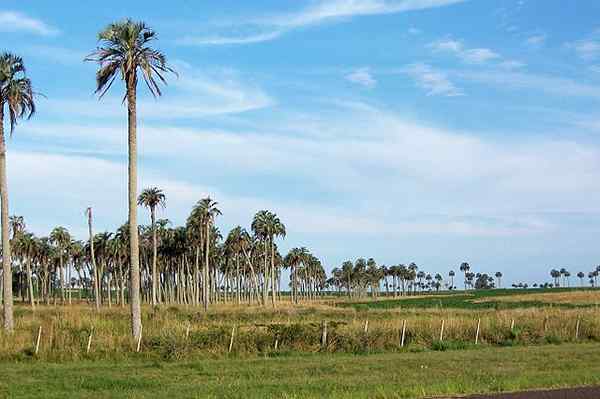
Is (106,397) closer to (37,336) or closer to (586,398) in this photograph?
(586,398)

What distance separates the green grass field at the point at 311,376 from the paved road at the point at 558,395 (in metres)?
1.10

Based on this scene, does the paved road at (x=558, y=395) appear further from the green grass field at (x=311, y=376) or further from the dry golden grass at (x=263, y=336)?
the dry golden grass at (x=263, y=336)

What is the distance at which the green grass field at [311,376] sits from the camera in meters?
18.7

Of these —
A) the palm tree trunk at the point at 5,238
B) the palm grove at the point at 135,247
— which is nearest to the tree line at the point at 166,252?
the palm grove at the point at 135,247

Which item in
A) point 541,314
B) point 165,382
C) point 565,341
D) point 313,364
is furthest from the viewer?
point 541,314

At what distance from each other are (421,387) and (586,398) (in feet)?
13.0

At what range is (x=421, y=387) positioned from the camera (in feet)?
59.6

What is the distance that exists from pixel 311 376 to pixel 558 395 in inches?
331

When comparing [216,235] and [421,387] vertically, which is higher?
[216,235]

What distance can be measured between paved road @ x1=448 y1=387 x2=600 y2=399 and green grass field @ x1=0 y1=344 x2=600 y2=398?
1.10 metres

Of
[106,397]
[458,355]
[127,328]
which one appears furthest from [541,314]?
[106,397]

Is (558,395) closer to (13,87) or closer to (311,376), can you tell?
(311,376)

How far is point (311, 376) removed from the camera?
22844 mm

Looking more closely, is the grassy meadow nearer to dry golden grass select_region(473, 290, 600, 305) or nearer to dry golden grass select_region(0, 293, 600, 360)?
dry golden grass select_region(0, 293, 600, 360)
